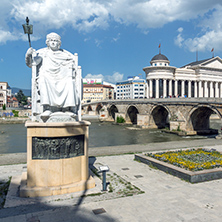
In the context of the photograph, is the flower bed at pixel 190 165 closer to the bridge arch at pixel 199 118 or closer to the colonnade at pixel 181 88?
the bridge arch at pixel 199 118

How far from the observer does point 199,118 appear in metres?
33.5

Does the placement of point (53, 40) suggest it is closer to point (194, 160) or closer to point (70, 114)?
point (70, 114)

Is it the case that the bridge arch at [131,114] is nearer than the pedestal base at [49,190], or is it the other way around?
the pedestal base at [49,190]

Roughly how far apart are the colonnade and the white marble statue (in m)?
63.2

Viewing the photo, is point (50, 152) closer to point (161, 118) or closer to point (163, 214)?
point (163, 214)

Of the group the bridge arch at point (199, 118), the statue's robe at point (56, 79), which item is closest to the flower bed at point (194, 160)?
the statue's robe at point (56, 79)

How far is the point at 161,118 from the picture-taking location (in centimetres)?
4262

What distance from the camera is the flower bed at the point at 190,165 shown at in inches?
328

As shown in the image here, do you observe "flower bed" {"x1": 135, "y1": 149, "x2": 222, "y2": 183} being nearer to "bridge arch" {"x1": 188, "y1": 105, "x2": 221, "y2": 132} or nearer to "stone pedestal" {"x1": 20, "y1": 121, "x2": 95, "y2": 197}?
"stone pedestal" {"x1": 20, "y1": 121, "x2": 95, "y2": 197}

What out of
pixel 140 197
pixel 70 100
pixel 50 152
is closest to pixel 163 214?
pixel 140 197

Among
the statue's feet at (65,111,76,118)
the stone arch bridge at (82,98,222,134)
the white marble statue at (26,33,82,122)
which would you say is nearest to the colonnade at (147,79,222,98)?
the stone arch bridge at (82,98,222,134)

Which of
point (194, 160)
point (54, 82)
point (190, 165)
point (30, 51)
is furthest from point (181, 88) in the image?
point (30, 51)

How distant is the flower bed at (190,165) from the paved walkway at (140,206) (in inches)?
13.9

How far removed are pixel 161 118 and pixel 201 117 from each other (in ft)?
32.4
